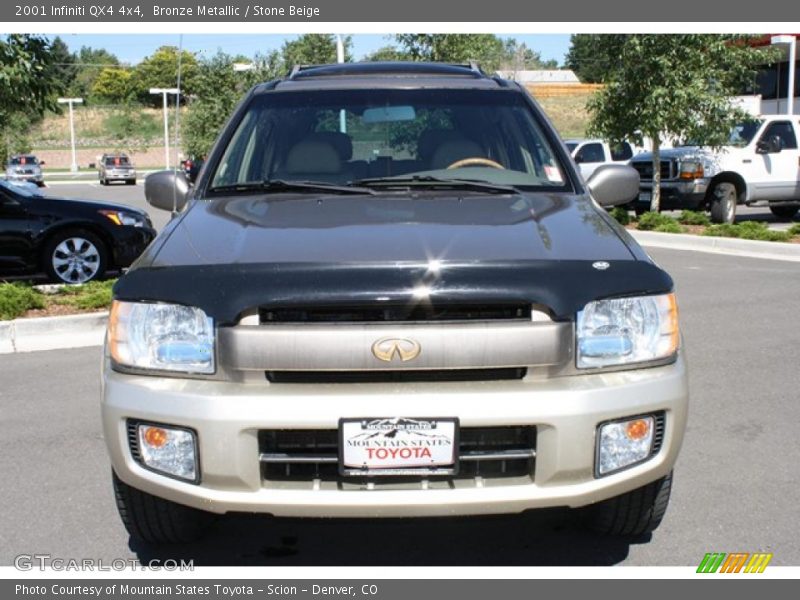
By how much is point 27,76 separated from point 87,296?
2143mm

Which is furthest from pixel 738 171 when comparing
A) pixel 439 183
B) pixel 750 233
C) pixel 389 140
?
pixel 439 183

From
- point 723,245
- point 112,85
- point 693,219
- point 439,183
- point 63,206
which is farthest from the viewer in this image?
point 112,85

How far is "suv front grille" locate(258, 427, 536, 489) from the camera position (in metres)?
2.89

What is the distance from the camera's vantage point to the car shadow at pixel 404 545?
3.54m

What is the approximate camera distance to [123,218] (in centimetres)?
1069

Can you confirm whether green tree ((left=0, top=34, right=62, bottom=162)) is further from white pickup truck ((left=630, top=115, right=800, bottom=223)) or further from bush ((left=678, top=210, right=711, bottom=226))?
white pickup truck ((left=630, top=115, right=800, bottom=223))

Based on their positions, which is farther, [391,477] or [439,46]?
[439,46]

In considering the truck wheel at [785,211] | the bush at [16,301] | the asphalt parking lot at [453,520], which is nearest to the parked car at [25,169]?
the truck wheel at [785,211]

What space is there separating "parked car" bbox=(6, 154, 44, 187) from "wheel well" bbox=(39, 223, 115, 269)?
112ft

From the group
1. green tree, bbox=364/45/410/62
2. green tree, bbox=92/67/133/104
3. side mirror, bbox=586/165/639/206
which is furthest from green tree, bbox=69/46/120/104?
side mirror, bbox=586/165/639/206

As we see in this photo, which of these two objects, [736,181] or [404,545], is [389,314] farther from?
[736,181]

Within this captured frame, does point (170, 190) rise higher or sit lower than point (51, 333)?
higher
